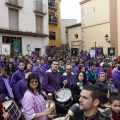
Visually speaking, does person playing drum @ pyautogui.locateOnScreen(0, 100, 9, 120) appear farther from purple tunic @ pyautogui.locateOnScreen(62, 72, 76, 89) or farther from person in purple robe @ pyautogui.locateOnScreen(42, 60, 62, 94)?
purple tunic @ pyautogui.locateOnScreen(62, 72, 76, 89)

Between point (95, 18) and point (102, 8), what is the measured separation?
157 centimetres

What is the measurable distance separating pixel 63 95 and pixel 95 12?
22.4m

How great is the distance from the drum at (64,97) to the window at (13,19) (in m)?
19.2

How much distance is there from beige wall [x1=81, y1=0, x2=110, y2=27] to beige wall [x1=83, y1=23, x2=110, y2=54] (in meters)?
0.54

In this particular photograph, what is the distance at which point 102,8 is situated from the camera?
27.3 meters

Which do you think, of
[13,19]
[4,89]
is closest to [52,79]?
[4,89]

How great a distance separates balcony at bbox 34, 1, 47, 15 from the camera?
28094mm

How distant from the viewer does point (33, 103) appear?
160 inches

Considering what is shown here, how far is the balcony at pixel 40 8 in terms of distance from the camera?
1106 inches

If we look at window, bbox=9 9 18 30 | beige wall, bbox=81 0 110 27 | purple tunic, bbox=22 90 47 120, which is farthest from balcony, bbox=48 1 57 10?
purple tunic, bbox=22 90 47 120

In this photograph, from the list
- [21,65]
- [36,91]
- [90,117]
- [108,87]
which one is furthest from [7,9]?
[90,117]

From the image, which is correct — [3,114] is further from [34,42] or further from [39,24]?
[39,24]

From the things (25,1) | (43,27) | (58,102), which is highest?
(25,1)

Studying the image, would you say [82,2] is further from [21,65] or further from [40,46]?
[21,65]
